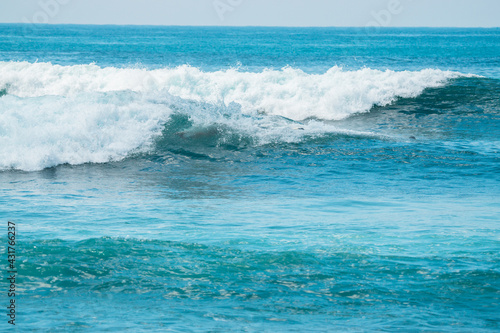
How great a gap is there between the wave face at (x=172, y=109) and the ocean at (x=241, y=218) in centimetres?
7

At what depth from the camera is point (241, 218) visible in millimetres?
9266

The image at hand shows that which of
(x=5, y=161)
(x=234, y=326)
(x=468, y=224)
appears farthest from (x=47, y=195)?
(x=468, y=224)

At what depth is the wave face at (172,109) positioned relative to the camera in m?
14.2

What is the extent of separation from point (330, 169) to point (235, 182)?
8.02ft

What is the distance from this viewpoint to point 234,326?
5645 millimetres

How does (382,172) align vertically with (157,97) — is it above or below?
below

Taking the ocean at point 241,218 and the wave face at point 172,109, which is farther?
the wave face at point 172,109

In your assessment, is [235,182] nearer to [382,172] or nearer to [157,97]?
[382,172]
